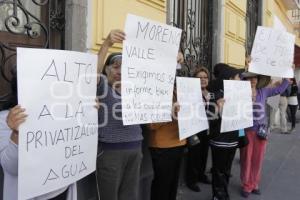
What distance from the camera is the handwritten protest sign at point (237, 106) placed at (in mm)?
4340

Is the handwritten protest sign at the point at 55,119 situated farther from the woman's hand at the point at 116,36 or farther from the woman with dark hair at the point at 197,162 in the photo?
the woman with dark hair at the point at 197,162

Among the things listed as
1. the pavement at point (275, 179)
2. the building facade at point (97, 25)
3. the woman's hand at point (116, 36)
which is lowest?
the pavement at point (275, 179)

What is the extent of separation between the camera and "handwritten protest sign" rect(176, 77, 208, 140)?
3.61 metres

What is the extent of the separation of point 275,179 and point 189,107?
8.62 feet

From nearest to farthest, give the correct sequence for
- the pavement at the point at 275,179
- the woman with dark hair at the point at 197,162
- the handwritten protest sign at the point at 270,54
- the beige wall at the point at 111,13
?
the beige wall at the point at 111,13 < the handwritten protest sign at the point at 270,54 < the pavement at the point at 275,179 < the woman with dark hair at the point at 197,162

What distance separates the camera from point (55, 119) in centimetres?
226

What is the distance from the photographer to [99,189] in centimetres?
293

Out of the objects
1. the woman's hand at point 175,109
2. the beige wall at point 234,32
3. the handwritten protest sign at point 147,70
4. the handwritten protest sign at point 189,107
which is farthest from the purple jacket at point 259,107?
the beige wall at point 234,32

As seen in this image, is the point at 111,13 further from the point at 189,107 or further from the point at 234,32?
the point at 234,32

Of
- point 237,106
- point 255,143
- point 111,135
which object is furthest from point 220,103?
point 111,135

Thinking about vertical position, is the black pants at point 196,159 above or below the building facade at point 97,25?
below

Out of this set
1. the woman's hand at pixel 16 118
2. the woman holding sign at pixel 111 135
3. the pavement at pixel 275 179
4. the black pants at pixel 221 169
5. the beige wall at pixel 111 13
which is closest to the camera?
the woman's hand at pixel 16 118

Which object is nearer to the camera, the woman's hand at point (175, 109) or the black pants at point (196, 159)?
the woman's hand at point (175, 109)

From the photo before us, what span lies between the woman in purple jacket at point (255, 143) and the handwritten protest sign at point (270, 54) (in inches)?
5.4
